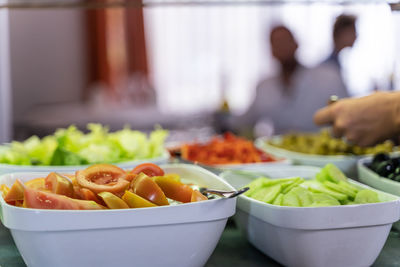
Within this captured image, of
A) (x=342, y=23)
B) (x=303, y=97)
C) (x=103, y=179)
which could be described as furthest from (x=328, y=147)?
(x=303, y=97)

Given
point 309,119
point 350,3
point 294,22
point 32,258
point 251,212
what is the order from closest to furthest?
point 32,258 → point 251,212 → point 350,3 → point 309,119 → point 294,22

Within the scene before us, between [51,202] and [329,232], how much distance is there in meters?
0.50

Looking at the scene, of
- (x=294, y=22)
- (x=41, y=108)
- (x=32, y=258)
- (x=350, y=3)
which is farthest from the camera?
(x=294, y=22)

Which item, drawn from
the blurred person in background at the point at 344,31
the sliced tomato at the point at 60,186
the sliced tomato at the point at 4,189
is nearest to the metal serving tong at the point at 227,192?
the sliced tomato at the point at 60,186

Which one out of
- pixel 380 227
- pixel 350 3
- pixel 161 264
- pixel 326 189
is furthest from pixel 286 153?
pixel 161 264

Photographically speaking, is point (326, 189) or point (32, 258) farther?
point (326, 189)

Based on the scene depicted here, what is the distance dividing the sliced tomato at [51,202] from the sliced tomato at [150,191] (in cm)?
9

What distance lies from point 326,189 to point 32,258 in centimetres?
60

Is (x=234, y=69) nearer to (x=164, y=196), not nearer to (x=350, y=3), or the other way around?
→ (x=350, y=3)

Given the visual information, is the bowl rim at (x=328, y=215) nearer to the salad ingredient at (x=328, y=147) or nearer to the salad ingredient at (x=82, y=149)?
the salad ingredient at (x=82, y=149)

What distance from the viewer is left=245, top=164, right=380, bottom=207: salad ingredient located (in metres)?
1.05

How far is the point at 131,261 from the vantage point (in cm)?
92

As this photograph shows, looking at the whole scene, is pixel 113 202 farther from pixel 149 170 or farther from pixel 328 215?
pixel 328 215

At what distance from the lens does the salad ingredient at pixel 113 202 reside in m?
0.92
